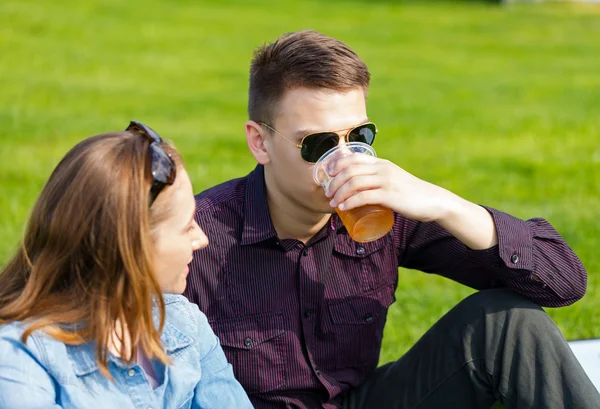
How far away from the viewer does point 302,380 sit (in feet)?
10.1

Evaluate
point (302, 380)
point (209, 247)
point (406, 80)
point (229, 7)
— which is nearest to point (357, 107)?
point (209, 247)

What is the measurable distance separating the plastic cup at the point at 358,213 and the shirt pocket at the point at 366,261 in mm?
238

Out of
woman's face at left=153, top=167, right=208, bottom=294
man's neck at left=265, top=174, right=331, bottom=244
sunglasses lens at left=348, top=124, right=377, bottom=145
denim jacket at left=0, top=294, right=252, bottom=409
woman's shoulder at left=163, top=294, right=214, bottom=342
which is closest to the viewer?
denim jacket at left=0, top=294, right=252, bottom=409

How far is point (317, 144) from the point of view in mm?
3035

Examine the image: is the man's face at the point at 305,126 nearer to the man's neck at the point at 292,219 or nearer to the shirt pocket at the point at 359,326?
the man's neck at the point at 292,219

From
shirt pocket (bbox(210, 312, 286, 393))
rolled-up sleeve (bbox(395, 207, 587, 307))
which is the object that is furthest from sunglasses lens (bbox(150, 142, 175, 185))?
rolled-up sleeve (bbox(395, 207, 587, 307))

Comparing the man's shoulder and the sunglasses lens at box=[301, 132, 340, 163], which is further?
the man's shoulder

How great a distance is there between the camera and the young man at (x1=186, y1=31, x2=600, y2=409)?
9.60 ft

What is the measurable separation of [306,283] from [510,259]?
674mm

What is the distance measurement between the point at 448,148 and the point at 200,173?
2569mm

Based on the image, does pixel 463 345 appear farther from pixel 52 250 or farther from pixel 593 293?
pixel 593 293

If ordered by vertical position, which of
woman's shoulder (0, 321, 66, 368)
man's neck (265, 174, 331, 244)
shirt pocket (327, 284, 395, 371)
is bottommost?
shirt pocket (327, 284, 395, 371)

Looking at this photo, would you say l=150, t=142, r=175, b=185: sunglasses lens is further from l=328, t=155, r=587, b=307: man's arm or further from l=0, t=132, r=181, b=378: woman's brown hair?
l=328, t=155, r=587, b=307: man's arm

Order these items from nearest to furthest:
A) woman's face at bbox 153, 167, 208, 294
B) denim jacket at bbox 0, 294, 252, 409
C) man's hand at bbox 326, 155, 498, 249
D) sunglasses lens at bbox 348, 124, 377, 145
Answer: denim jacket at bbox 0, 294, 252, 409 < woman's face at bbox 153, 167, 208, 294 < man's hand at bbox 326, 155, 498, 249 < sunglasses lens at bbox 348, 124, 377, 145
